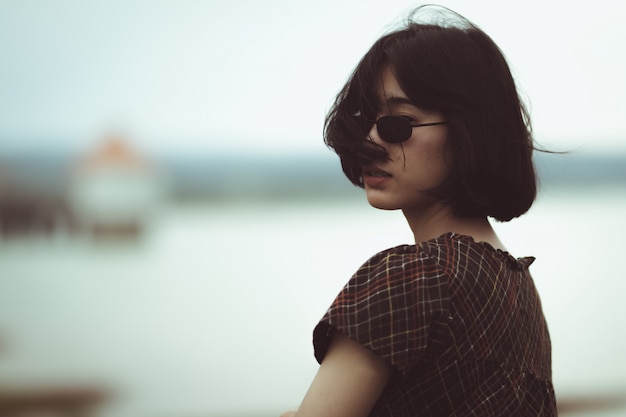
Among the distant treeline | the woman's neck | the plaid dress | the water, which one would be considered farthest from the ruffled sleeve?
the distant treeline

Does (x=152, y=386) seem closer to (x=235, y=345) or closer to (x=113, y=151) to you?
(x=235, y=345)

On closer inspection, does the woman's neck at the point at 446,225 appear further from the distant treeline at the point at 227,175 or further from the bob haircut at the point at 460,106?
the distant treeline at the point at 227,175

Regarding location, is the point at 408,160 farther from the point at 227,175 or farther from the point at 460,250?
the point at 227,175

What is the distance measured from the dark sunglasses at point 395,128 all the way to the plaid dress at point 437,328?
122mm

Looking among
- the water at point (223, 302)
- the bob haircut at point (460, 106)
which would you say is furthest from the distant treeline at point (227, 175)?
the bob haircut at point (460, 106)

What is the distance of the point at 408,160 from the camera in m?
0.89

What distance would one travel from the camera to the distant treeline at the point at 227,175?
6074mm

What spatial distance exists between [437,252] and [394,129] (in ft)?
0.51

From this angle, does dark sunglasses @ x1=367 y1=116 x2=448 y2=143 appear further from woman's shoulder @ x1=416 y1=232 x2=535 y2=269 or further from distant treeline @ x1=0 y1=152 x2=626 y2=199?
distant treeline @ x1=0 y1=152 x2=626 y2=199

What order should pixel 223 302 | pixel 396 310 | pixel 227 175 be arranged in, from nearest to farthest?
pixel 396 310, pixel 223 302, pixel 227 175

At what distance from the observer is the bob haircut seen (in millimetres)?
866

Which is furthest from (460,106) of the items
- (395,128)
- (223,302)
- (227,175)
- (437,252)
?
(227,175)

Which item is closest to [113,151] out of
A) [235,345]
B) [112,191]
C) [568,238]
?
[112,191]

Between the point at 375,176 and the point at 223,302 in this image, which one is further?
the point at 223,302
